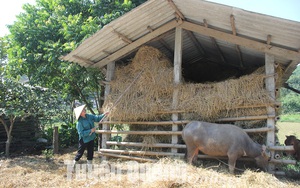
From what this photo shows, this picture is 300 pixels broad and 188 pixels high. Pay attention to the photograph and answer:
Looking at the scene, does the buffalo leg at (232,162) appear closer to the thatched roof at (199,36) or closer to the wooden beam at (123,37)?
the thatched roof at (199,36)

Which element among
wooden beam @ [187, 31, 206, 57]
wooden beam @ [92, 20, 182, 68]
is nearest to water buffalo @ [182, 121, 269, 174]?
wooden beam @ [92, 20, 182, 68]

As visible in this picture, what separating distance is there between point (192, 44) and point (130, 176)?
5420 millimetres

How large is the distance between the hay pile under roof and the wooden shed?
0.15 metres

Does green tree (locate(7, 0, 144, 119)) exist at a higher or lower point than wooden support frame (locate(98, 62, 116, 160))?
higher

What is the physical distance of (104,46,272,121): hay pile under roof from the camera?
21.7 feet

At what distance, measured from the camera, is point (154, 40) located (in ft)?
26.8

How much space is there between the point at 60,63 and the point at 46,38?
5.37 ft

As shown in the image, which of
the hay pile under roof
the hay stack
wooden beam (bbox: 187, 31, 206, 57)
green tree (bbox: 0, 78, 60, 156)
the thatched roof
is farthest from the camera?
green tree (bbox: 0, 78, 60, 156)

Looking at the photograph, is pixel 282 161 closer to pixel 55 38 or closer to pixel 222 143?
pixel 222 143

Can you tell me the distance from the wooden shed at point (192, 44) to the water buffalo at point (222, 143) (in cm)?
45

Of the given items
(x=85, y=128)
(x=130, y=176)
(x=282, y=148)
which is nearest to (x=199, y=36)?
(x=282, y=148)

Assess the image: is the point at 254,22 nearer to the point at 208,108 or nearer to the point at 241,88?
the point at 241,88

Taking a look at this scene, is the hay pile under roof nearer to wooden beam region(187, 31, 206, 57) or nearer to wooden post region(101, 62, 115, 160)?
wooden post region(101, 62, 115, 160)

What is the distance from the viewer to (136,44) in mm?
8109
